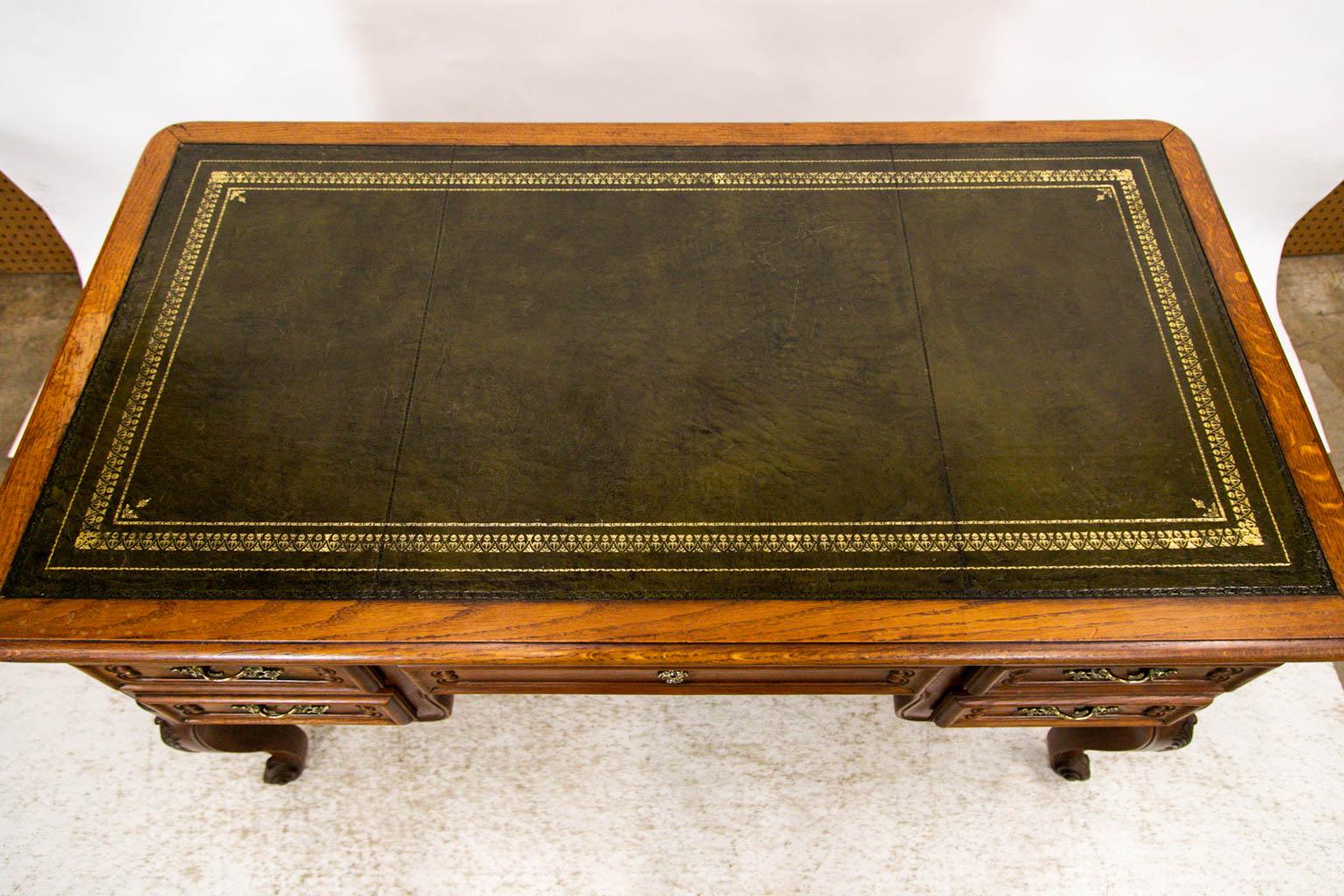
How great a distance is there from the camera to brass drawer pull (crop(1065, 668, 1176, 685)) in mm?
1526

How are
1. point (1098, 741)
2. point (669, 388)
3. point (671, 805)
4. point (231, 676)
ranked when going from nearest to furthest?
point (231, 676) → point (669, 388) → point (1098, 741) → point (671, 805)

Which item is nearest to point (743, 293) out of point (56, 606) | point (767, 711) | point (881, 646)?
point (881, 646)

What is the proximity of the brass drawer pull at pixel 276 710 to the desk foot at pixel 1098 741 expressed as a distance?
1.62 meters

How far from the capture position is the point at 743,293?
1.78 metres

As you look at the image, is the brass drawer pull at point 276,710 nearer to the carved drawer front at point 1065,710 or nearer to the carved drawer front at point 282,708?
the carved drawer front at point 282,708

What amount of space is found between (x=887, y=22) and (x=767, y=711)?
193cm

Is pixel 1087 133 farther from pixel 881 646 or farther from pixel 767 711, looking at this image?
pixel 767 711

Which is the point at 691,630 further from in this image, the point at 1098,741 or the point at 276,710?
the point at 1098,741

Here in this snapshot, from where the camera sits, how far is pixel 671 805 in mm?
2070

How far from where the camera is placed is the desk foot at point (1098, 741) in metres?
1.84

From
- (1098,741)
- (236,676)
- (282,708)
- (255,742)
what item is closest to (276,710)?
(282,708)

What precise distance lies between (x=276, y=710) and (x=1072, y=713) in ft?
5.18

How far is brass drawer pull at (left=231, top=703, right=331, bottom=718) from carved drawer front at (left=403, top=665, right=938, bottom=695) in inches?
8.9

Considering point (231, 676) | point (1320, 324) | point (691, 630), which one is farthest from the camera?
point (1320, 324)
